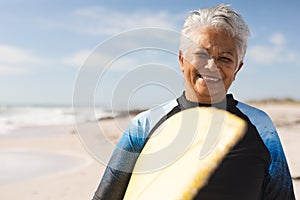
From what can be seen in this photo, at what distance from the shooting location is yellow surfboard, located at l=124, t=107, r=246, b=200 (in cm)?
156

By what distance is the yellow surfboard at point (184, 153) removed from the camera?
1.56 meters

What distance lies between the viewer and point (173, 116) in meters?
1.68

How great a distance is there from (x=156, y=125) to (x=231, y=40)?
454 mm

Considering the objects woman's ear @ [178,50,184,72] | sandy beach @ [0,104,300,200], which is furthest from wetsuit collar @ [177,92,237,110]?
sandy beach @ [0,104,300,200]

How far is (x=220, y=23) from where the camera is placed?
1550 millimetres

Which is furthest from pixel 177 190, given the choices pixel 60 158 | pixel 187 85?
pixel 60 158

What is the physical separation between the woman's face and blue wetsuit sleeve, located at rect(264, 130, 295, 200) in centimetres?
31

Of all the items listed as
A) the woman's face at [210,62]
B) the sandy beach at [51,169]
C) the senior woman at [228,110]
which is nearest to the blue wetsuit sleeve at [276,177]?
the senior woman at [228,110]

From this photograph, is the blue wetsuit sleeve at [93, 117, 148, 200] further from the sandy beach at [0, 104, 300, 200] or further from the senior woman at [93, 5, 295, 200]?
the sandy beach at [0, 104, 300, 200]

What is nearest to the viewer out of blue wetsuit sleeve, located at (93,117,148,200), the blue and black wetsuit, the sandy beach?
the blue and black wetsuit

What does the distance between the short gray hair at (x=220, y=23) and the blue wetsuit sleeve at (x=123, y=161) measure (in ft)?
1.26

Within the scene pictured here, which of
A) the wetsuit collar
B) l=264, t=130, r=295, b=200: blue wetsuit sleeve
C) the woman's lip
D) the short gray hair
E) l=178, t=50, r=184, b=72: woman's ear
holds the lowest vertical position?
l=264, t=130, r=295, b=200: blue wetsuit sleeve

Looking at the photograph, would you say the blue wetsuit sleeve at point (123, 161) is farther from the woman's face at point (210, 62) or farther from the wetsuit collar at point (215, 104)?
the woman's face at point (210, 62)

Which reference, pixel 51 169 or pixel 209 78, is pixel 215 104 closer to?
pixel 209 78
